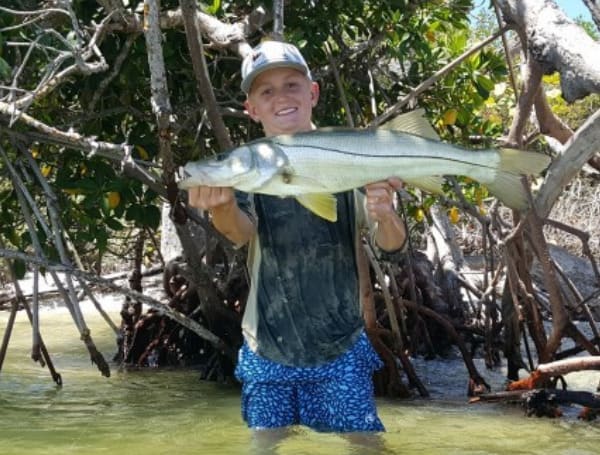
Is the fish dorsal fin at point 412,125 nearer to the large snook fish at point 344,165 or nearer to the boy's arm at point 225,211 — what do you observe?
the large snook fish at point 344,165

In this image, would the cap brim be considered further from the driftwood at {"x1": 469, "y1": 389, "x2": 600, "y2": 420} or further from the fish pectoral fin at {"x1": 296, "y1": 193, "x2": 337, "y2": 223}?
the driftwood at {"x1": 469, "y1": 389, "x2": 600, "y2": 420}

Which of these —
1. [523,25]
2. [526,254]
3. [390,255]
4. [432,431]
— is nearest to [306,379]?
[390,255]

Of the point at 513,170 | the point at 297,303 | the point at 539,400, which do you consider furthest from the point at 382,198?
the point at 539,400

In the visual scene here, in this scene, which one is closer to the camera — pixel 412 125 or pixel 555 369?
pixel 412 125

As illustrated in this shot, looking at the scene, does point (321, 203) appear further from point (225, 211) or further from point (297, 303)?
point (297, 303)

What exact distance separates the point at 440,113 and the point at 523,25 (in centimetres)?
261

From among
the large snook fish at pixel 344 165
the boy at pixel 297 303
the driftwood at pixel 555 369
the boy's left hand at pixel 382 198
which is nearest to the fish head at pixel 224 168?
the large snook fish at pixel 344 165

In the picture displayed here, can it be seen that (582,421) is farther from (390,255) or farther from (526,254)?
(390,255)

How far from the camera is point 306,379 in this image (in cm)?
372

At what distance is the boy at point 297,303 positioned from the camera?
3.69m

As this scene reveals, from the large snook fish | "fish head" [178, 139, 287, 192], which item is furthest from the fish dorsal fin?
"fish head" [178, 139, 287, 192]

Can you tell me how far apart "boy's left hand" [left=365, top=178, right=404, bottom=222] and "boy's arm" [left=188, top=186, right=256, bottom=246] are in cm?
45

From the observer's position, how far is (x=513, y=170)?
319cm

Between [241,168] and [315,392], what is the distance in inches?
41.7
